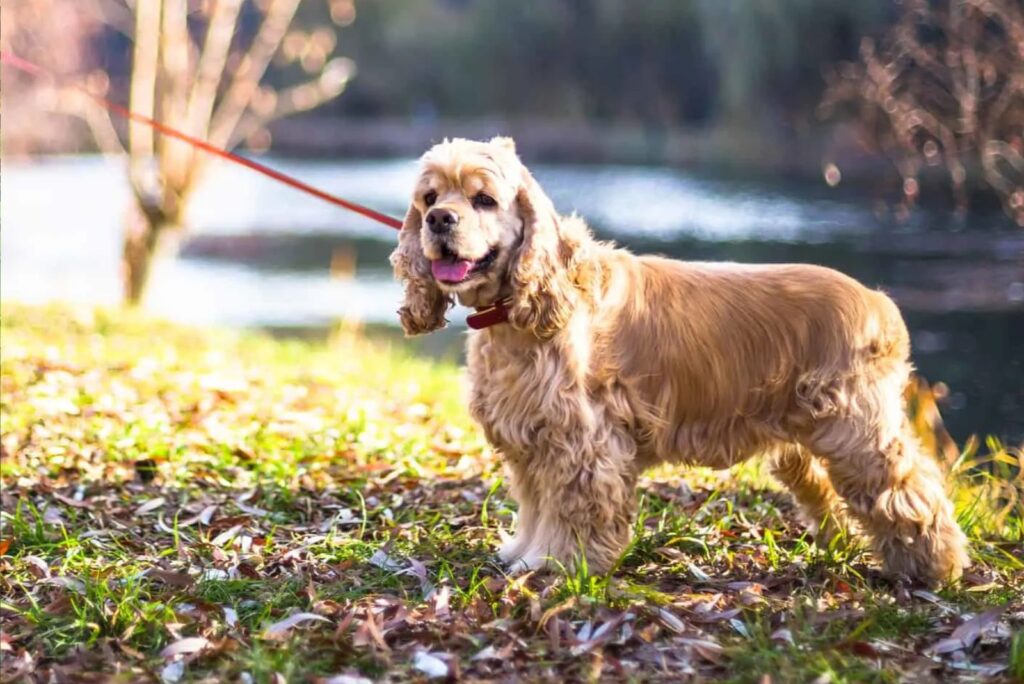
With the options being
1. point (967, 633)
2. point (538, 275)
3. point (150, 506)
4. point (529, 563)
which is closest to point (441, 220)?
point (538, 275)

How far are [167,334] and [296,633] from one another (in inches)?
256

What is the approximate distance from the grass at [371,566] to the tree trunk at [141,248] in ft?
15.3

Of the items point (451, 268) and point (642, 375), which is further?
point (642, 375)

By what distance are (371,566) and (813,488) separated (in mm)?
1853

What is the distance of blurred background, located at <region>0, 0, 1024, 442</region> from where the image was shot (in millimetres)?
9406

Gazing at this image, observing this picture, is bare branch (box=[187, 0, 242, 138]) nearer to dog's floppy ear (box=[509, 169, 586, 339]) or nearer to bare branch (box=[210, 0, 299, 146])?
bare branch (box=[210, 0, 299, 146])

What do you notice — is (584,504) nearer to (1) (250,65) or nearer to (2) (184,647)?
(2) (184,647)

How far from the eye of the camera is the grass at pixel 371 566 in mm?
3605

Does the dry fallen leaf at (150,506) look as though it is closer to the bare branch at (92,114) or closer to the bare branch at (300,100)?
the bare branch at (92,114)

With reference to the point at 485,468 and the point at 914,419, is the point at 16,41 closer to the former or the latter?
A: the point at 485,468

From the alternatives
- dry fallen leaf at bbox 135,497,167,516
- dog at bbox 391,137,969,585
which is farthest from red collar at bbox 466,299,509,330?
dry fallen leaf at bbox 135,497,167,516

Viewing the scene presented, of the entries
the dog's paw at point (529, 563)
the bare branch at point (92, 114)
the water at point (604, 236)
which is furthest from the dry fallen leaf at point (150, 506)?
the bare branch at point (92, 114)

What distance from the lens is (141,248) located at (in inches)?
468

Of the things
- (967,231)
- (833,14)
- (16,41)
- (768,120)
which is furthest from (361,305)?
(768,120)
